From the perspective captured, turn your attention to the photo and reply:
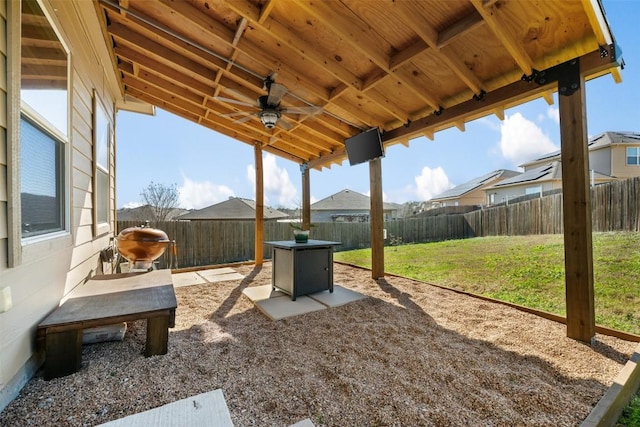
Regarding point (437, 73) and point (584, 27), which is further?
point (437, 73)

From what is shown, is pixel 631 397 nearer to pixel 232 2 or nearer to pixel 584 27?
pixel 584 27

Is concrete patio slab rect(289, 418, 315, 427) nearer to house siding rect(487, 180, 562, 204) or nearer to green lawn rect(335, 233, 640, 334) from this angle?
green lawn rect(335, 233, 640, 334)

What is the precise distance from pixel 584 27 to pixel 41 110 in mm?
4335

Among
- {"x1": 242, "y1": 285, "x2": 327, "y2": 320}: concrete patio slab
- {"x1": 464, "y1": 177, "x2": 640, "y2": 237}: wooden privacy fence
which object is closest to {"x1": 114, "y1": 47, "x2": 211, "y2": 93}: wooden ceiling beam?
{"x1": 242, "y1": 285, "x2": 327, "y2": 320}: concrete patio slab

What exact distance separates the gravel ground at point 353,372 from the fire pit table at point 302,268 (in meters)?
0.75

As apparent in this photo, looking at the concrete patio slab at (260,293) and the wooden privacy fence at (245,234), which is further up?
the wooden privacy fence at (245,234)

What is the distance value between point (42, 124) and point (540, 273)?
6.55 meters

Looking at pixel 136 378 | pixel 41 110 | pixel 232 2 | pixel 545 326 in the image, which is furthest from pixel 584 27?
pixel 136 378

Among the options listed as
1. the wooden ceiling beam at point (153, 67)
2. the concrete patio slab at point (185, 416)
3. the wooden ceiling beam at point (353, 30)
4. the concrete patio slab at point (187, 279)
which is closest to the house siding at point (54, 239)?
the wooden ceiling beam at point (153, 67)

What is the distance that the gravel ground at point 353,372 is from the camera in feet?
5.22

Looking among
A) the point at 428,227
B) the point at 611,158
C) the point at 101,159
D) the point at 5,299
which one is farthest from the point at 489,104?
the point at 611,158

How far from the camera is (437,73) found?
328 cm

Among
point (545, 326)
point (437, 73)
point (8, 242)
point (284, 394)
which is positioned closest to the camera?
point (8, 242)

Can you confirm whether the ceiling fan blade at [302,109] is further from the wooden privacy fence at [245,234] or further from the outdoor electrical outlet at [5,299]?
the outdoor electrical outlet at [5,299]
